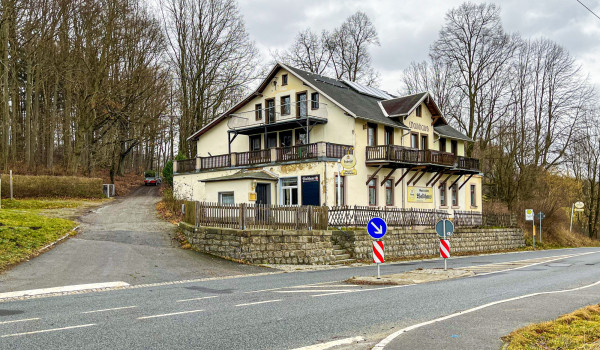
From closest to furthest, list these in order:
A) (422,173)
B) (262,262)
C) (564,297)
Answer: (564,297), (262,262), (422,173)

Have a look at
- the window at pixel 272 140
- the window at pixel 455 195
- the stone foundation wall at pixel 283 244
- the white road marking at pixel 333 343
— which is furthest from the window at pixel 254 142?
the white road marking at pixel 333 343

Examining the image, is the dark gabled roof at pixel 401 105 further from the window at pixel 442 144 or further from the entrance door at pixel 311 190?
the entrance door at pixel 311 190

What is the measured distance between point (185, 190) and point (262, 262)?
19313 mm

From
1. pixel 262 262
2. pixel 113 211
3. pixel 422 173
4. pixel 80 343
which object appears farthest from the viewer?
pixel 422 173

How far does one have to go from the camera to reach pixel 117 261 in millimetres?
17109

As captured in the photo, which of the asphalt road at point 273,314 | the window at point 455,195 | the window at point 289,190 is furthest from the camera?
the window at point 455,195

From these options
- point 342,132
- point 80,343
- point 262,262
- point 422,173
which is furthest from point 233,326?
point 422,173

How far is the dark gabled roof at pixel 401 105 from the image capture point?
34.4 metres

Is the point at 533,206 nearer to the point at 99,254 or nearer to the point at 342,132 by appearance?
the point at 342,132

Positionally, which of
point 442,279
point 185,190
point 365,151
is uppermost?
point 365,151

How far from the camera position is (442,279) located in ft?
51.9

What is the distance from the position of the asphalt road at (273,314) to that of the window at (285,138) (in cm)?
2059

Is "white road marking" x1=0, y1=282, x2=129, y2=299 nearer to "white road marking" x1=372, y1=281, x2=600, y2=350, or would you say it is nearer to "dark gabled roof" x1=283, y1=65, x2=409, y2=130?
"white road marking" x1=372, y1=281, x2=600, y2=350

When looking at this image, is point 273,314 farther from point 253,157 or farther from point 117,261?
point 253,157
